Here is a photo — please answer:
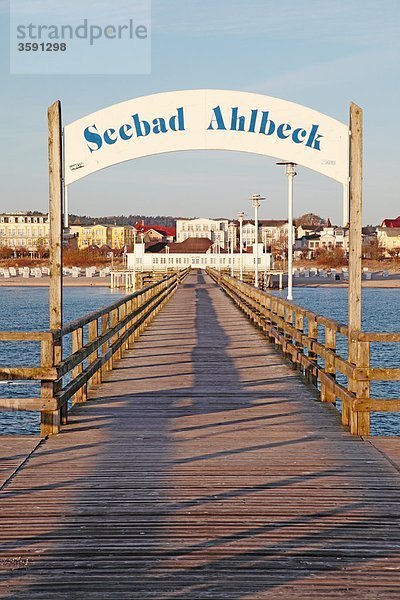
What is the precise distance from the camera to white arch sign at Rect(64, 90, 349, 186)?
10.8 m

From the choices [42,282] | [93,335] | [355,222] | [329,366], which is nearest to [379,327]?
[93,335]

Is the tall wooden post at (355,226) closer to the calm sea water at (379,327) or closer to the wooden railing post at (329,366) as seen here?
the wooden railing post at (329,366)

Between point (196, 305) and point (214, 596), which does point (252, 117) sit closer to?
point (214, 596)

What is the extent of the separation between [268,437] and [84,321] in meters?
3.17

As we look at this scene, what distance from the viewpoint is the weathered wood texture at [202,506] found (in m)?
5.11

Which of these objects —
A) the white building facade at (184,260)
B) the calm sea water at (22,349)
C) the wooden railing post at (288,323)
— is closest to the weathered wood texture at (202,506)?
the wooden railing post at (288,323)

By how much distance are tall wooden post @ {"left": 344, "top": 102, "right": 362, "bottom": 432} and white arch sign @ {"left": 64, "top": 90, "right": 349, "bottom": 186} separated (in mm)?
534

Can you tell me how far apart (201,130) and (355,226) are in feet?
7.57

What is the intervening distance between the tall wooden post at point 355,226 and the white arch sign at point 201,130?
0.53 meters

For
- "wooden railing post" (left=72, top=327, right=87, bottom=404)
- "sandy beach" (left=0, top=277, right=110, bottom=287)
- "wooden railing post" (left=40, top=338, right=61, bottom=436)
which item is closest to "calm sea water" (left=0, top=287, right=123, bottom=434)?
"wooden railing post" (left=72, top=327, right=87, bottom=404)

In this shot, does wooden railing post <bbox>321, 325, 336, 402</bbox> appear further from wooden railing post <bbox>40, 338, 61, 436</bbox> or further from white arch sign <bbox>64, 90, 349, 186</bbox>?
wooden railing post <bbox>40, 338, 61, 436</bbox>

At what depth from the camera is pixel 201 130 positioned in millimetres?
11000

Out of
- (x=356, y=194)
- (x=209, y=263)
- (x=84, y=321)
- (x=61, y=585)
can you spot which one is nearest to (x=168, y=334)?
(x=84, y=321)

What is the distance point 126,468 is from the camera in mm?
7699
